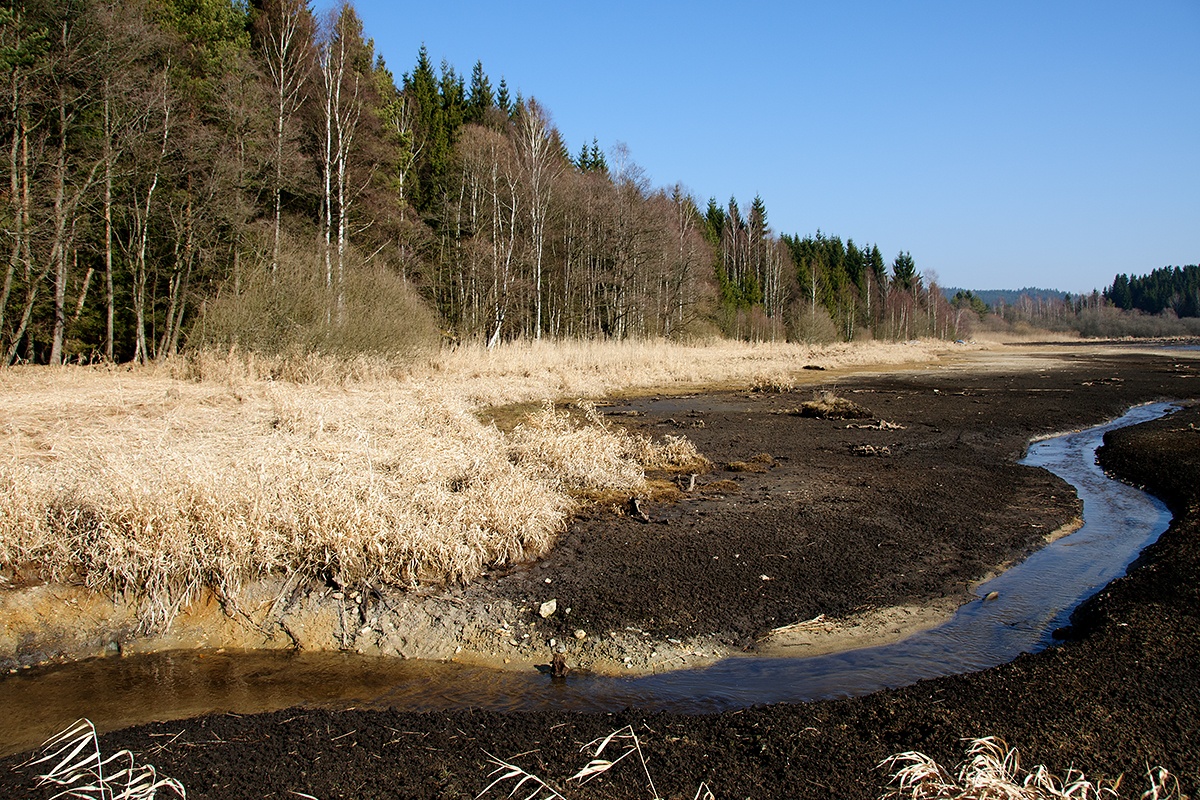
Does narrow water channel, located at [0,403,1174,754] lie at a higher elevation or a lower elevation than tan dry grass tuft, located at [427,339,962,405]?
lower

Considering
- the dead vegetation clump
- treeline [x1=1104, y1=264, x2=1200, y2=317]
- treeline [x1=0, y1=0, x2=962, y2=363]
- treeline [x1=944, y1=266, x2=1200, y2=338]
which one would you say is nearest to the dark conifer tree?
treeline [x1=0, y1=0, x2=962, y2=363]

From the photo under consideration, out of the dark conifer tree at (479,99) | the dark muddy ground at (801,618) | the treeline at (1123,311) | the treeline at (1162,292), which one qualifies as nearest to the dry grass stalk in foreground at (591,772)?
the dark muddy ground at (801,618)

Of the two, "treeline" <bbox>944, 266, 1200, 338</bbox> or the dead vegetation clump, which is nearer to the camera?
the dead vegetation clump

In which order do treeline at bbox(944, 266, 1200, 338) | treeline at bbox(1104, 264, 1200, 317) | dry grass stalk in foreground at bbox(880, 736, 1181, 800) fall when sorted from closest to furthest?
dry grass stalk in foreground at bbox(880, 736, 1181, 800)
treeline at bbox(944, 266, 1200, 338)
treeline at bbox(1104, 264, 1200, 317)

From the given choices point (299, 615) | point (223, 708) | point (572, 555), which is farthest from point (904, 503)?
point (223, 708)

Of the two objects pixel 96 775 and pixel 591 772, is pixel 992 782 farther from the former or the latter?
pixel 96 775

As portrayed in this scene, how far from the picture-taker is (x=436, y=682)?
15.0ft

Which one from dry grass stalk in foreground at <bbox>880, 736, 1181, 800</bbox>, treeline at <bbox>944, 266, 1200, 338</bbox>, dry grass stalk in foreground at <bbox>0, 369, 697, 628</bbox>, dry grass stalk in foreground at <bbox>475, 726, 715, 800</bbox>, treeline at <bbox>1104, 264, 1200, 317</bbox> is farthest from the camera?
treeline at <bbox>1104, 264, 1200, 317</bbox>

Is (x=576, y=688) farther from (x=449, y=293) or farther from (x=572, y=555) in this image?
(x=449, y=293)

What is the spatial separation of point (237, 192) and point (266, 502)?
61.0 feet

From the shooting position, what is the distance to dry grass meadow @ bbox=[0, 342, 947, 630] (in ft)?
A: 18.0

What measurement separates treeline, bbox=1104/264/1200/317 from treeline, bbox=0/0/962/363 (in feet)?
477

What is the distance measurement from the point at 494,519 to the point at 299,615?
1759mm

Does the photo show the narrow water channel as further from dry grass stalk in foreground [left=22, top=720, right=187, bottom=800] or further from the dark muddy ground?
dry grass stalk in foreground [left=22, top=720, right=187, bottom=800]
